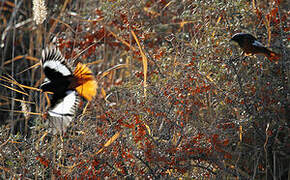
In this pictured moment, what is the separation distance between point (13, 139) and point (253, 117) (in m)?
1.22

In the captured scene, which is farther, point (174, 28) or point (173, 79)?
point (174, 28)

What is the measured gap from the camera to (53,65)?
7.79ft

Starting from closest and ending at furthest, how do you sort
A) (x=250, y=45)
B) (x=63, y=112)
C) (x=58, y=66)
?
1. (x=250, y=45)
2. (x=63, y=112)
3. (x=58, y=66)

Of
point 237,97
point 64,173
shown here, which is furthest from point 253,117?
point 64,173

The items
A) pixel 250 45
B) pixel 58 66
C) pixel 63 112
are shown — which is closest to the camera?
pixel 250 45

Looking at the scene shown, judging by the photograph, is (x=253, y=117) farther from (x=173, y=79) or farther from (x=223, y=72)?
(x=173, y=79)

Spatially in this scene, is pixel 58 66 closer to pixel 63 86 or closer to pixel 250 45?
pixel 63 86

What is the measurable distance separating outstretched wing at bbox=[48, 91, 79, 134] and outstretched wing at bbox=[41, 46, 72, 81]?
118 mm

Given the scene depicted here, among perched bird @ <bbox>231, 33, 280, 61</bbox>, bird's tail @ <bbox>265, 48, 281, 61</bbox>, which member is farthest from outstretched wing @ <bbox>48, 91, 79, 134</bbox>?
bird's tail @ <bbox>265, 48, 281, 61</bbox>

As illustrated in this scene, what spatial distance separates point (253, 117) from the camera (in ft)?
7.00

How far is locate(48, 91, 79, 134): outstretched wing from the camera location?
2.18 m

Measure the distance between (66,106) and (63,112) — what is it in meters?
0.09

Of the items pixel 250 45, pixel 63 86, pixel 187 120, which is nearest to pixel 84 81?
pixel 63 86

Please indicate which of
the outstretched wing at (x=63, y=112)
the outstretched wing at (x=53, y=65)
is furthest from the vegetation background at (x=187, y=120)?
the outstretched wing at (x=53, y=65)
